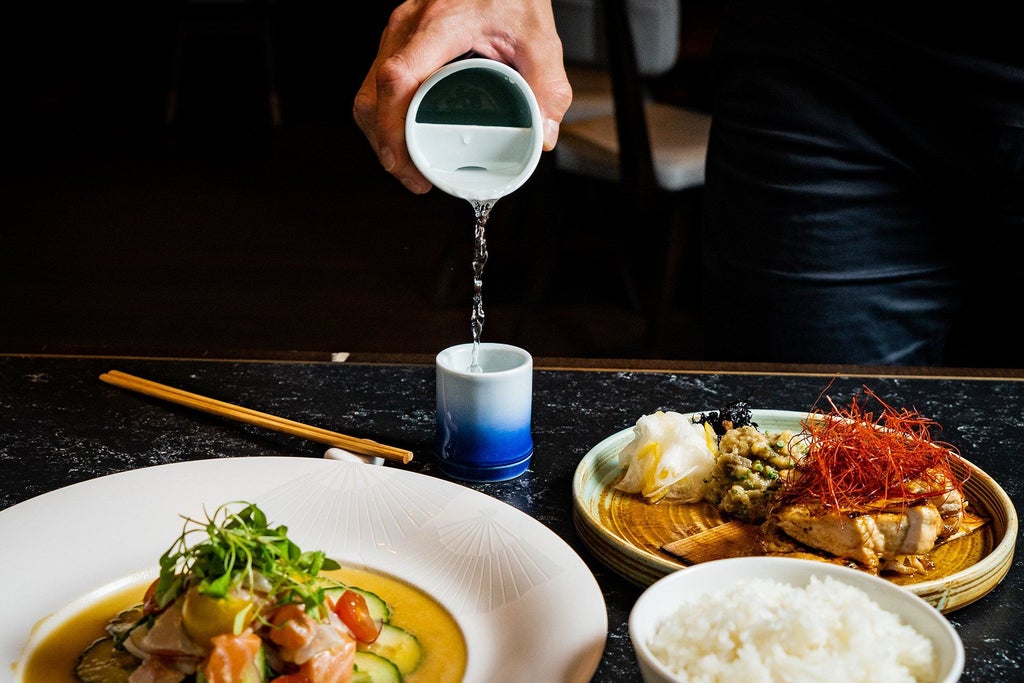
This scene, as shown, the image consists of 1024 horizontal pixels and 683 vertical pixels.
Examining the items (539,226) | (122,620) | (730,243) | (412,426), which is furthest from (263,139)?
(122,620)

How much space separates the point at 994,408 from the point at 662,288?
1.86 meters

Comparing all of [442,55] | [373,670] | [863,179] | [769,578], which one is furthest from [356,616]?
[863,179]

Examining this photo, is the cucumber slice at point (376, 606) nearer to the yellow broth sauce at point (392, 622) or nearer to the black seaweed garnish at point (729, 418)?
the yellow broth sauce at point (392, 622)

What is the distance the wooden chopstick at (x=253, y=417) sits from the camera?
1.17 meters

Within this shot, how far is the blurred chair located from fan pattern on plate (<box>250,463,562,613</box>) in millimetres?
1961

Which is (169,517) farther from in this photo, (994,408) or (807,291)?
(807,291)

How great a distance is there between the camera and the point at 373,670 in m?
0.80

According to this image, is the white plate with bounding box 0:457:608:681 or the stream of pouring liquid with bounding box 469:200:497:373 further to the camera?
the stream of pouring liquid with bounding box 469:200:497:373

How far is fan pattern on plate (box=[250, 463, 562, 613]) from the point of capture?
35.3 inches

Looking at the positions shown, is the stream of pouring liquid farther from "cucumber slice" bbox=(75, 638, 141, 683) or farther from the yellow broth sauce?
"cucumber slice" bbox=(75, 638, 141, 683)

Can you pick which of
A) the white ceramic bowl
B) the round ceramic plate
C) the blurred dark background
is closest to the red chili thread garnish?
the round ceramic plate

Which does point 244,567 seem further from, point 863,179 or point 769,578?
point 863,179

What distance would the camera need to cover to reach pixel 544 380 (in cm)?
142

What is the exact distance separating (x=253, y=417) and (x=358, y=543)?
0.32 meters
